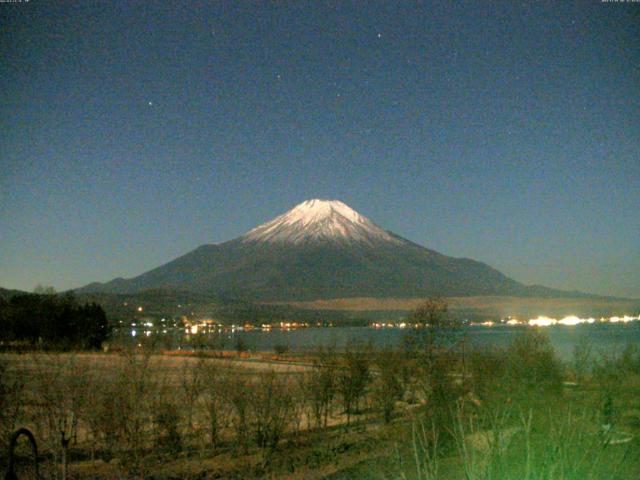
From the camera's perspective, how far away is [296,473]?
13555mm

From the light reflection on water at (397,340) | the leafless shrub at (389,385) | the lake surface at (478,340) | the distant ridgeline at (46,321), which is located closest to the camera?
the leafless shrub at (389,385)

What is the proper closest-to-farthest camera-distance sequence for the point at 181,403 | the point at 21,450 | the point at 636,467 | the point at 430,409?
1. the point at 636,467
2. the point at 430,409
3. the point at 21,450
4. the point at 181,403

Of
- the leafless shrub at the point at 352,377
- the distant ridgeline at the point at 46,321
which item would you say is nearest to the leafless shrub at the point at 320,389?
the leafless shrub at the point at 352,377

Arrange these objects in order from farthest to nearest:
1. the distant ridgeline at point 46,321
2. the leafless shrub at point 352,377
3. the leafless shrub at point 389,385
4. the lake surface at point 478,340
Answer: the distant ridgeline at point 46,321 < the lake surface at point 478,340 < the leafless shrub at point 352,377 < the leafless shrub at point 389,385

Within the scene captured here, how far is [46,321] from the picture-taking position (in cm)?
5222

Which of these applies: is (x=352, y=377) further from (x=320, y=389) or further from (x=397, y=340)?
(x=397, y=340)

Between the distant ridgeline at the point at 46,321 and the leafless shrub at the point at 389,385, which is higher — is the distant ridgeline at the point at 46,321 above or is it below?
above

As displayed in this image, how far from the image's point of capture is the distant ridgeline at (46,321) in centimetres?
5072

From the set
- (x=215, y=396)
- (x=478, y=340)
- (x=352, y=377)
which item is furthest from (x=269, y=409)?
(x=478, y=340)

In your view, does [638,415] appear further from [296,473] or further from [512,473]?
[512,473]

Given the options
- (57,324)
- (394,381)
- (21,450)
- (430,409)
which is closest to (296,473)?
(430,409)

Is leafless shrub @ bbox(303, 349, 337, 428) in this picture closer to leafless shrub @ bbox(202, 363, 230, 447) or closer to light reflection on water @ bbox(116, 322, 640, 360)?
light reflection on water @ bbox(116, 322, 640, 360)

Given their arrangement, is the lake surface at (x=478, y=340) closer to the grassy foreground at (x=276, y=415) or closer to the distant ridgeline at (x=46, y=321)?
the grassy foreground at (x=276, y=415)

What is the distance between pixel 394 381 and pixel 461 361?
6.57 ft
